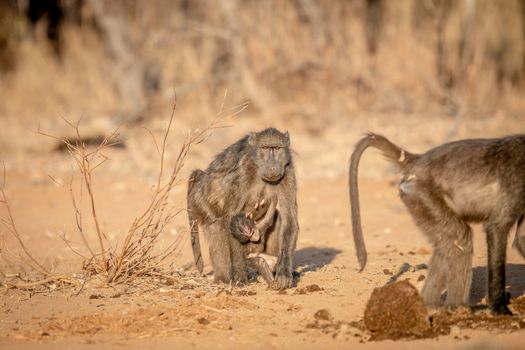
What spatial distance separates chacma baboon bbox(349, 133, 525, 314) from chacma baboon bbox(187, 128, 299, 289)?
3.13 ft

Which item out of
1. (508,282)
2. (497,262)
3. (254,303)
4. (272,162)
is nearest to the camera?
(497,262)

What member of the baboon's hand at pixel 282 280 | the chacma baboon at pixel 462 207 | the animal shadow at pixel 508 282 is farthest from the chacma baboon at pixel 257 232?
the animal shadow at pixel 508 282

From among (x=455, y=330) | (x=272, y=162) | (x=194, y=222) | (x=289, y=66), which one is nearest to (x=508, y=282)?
(x=455, y=330)

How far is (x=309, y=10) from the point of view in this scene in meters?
15.2

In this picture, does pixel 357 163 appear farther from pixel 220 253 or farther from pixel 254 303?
pixel 220 253

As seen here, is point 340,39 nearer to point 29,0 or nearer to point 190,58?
point 190,58

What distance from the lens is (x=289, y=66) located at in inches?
589

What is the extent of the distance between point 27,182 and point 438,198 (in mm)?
9078

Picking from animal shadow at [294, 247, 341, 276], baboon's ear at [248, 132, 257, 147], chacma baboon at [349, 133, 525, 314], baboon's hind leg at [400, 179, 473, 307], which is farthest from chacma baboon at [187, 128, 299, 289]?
baboon's hind leg at [400, 179, 473, 307]

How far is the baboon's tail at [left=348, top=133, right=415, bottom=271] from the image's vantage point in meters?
5.20

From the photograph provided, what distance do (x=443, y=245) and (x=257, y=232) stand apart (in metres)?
1.57

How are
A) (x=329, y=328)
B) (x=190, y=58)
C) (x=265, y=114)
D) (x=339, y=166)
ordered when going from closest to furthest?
(x=329, y=328) → (x=339, y=166) → (x=265, y=114) → (x=190, y=58)

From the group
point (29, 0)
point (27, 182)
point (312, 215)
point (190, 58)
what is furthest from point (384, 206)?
point (29, 0)

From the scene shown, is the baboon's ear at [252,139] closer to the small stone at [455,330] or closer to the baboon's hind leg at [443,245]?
the baboon's hind leg at [443,245]
